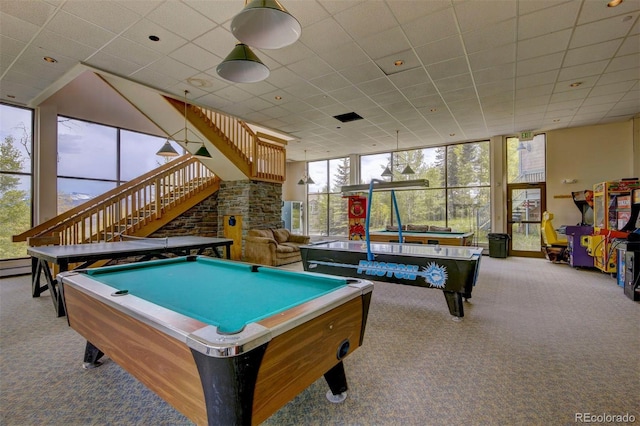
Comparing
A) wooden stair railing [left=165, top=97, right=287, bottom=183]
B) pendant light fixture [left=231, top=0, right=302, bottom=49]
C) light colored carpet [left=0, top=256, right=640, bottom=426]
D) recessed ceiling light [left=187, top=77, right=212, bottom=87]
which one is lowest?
light colored carpet [left=0, top=256, right=640, bottom=426]

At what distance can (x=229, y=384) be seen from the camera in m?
1.11

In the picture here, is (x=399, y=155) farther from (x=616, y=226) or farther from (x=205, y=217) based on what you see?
(x=205, y=217)

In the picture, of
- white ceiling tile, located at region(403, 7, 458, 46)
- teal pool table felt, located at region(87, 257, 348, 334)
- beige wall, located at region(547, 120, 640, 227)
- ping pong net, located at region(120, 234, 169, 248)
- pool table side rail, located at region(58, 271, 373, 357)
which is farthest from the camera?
beige wall, located at region(547, 120, 640, 227)

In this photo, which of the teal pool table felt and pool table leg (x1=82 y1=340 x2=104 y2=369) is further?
pool table leg (x1=82 y1=340 x2=104 y2=369)

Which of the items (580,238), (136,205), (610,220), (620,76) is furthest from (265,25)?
(580,238)

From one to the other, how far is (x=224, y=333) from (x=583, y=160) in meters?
9.64

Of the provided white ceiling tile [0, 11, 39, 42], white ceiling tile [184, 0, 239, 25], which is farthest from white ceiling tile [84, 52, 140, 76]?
white ceiling tile [184, 0, 239, 25]

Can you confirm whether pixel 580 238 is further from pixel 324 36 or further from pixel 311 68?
pixel 324 36

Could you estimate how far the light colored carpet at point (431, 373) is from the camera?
6.15 feet

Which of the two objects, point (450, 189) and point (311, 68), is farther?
point (450, 189)

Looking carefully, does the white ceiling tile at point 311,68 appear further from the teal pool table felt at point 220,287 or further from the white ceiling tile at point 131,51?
the teal pool table felt at point 220,287

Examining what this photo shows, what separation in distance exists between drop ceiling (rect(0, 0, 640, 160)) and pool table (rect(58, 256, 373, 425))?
2823 mm

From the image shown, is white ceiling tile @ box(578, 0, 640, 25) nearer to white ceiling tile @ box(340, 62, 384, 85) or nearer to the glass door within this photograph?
white ceiling tile @ box(340, 62, 384, 85)

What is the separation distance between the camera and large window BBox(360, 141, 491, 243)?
882 centimetres
